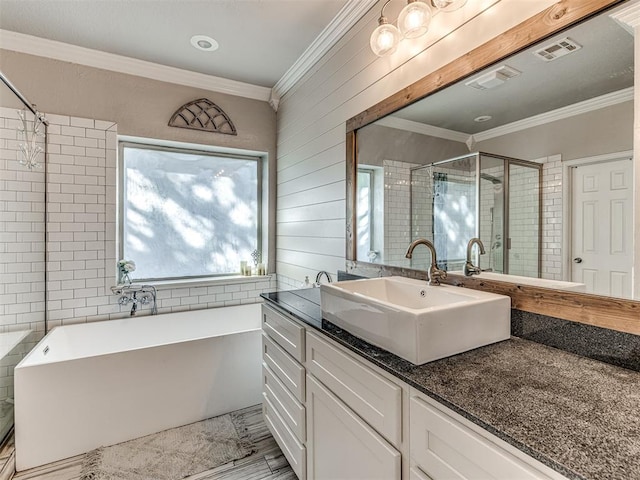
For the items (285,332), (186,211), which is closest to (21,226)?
(186,211)

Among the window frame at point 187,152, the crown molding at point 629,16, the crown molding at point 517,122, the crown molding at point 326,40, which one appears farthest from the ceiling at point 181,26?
the crown molding at point 629,16

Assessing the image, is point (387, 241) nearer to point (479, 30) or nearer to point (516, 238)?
point (516, 238)

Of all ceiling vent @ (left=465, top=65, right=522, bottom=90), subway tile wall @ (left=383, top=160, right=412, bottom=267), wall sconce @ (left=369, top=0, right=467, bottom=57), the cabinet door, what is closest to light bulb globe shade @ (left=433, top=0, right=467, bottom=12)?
wall sconce @ (left=369, top=0, right=467, bottom=57)

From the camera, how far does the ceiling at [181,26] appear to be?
2.04 metres

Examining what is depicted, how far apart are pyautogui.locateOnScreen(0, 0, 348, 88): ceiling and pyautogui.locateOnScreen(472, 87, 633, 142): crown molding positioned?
1335 millimetres

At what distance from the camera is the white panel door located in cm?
95

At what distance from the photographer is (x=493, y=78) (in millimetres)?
1289

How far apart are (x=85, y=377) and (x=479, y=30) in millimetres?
2708

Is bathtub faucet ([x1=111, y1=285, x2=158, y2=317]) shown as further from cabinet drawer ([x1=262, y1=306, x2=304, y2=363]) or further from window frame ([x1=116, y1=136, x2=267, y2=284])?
cabinet drawer ([x1=262, y1=306, x2=304, y2=363])

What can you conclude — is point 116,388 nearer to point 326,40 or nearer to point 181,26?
point 181,26

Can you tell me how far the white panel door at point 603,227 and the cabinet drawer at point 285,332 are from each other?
42.2 inches

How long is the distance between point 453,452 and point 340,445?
550 mm

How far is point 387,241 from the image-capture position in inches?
75.2

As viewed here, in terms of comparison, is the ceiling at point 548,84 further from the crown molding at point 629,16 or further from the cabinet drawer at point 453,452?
the cabinet drawer at point 453,452
